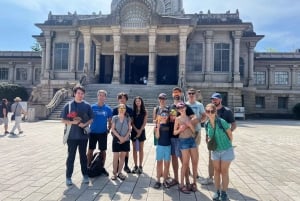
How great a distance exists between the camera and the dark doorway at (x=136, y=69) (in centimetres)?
3353

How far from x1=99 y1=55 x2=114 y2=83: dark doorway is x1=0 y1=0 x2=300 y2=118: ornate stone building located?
105 mm

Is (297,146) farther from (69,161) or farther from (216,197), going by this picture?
(69,161)

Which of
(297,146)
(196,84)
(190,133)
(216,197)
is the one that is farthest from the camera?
(196,84)

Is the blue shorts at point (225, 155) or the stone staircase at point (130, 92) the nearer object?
the blue shorts at point (225, 155)

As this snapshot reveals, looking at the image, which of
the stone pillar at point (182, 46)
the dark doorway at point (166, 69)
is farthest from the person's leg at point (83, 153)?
the dark doorway at point (166, 69)

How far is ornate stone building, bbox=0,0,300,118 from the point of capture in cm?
2805

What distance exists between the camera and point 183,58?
92.7 ft

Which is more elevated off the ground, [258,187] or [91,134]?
[91,134]

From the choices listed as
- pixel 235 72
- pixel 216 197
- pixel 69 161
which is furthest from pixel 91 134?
pixel 235 72

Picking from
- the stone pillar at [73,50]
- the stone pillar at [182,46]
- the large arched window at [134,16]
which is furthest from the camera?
the stone pillar at [73,50]

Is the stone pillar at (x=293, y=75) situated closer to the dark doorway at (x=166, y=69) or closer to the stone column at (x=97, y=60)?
the dark doorway at (x=166, y=69)

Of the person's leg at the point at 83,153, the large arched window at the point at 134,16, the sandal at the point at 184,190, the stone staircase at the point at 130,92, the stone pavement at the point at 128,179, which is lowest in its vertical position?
the stone pavement at the point at 128,179

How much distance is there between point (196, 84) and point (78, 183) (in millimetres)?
24144

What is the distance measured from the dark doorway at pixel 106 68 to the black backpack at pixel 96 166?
25877 mm
